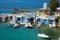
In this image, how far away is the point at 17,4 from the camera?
1731 mm

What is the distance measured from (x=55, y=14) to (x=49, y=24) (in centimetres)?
12

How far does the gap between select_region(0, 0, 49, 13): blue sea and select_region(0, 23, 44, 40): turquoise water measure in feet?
0.58

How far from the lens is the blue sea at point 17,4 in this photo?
1719 millimetres

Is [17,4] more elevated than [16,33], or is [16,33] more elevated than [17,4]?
[17,4]

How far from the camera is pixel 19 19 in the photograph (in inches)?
67.6

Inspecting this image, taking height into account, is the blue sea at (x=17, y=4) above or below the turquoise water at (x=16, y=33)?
above

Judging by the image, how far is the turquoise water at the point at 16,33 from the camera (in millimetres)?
1689

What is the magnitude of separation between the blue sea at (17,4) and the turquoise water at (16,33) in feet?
0.58

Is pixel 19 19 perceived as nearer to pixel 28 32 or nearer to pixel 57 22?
pixel 28 32

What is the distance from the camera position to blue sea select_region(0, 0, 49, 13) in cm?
172

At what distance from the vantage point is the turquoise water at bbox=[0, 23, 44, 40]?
5.54ft

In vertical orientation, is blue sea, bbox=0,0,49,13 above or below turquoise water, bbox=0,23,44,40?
above

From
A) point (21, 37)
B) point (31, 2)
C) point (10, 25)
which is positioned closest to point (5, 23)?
point (10, 25)

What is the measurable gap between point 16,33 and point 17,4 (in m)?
0.32
